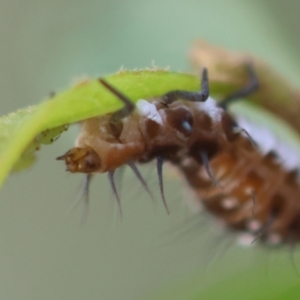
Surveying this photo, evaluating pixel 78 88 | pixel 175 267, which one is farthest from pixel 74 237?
pixel 78 88

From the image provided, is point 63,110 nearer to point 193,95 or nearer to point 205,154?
point 193,95

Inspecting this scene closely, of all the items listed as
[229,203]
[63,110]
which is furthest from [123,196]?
[63,110]

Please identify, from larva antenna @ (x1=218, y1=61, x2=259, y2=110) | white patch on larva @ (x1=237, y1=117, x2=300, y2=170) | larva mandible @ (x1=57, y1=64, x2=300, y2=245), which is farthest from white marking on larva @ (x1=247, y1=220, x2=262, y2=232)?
larva antenna @ (x1=218, y1=61, x2=259, y2=110)

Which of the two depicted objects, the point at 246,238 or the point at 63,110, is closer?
the point at 63,110

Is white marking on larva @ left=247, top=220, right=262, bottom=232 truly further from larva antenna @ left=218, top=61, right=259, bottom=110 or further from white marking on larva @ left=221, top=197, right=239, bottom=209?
larva antenna @ left=218, top=61, right=259, bottom=110

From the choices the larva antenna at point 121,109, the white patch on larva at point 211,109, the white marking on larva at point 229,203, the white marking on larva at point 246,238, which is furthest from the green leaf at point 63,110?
the white marking on larva at point 246,238

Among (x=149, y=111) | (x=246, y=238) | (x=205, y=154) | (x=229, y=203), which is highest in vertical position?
(x=149, y=111)

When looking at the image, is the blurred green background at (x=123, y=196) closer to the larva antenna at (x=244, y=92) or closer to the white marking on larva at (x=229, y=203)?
the white marking on larva at (x=229, y=203)
